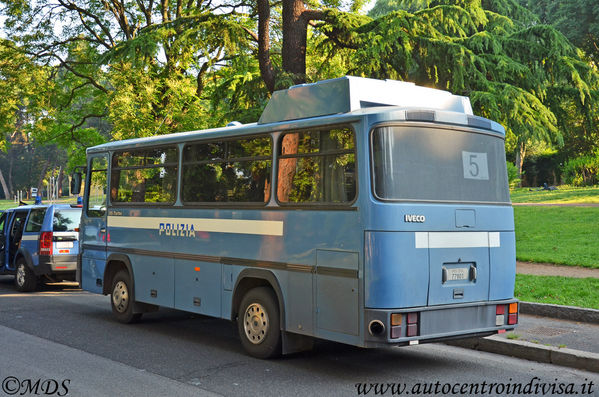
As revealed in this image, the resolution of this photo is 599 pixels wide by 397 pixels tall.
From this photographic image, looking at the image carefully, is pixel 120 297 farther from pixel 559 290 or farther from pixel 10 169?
pixel 10 169

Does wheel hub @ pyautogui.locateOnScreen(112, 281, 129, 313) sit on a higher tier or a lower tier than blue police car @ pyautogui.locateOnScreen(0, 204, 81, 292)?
lower

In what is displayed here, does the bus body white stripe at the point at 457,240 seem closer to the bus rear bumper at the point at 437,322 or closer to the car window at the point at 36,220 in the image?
the bus rear bumper at the point at 437,322

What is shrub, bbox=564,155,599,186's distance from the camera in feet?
137

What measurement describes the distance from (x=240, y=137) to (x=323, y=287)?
2.57 meters

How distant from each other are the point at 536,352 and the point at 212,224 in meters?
4.43

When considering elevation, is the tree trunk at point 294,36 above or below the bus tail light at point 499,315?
above

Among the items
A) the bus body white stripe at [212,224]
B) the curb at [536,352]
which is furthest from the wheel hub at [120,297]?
the curb at [536,352]

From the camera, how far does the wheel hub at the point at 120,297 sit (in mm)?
11398

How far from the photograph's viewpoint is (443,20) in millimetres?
16578

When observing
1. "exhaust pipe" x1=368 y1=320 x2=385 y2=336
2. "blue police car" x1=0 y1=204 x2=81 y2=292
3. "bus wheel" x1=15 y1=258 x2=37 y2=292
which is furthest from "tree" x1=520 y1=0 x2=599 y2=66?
"exhaust pipe" x1=368 y1=320 x2=385 y2=336

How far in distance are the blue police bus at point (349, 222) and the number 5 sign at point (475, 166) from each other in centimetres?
2

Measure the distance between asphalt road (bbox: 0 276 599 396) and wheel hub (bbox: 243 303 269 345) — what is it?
0.28m

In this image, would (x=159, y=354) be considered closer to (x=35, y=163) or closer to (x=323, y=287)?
(x=323, y=287)

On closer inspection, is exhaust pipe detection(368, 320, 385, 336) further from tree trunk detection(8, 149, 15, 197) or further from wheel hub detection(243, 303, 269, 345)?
tree trunk detection(8, 149, 15, 197)
